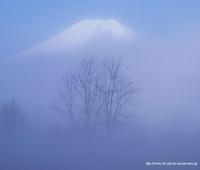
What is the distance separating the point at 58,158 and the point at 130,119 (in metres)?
1.44

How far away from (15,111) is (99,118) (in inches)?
61.1

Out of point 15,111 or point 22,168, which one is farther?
point 15,111

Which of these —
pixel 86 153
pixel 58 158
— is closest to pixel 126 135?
pixel 86 153

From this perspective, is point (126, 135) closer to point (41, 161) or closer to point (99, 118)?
point (99, 118)

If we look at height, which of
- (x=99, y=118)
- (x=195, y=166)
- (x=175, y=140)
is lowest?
(x=195, y=166)

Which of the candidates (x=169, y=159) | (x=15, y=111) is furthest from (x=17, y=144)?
(x=169, y=159)

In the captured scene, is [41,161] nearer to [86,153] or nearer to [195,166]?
[86,153]

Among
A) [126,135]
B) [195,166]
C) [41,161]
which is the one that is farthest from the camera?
[126,135]

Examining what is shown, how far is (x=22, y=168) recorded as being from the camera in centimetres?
672

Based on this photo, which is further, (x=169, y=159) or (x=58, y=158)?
(x=58, y=158)

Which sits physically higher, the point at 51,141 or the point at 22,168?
the point at 51,141

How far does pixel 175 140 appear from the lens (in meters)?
7.12

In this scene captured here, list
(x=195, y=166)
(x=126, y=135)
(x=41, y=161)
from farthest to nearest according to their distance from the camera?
(x=126, y=135) < (x=41, y=161) < (x=195, y=166)

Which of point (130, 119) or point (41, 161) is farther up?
point (130, 119)
